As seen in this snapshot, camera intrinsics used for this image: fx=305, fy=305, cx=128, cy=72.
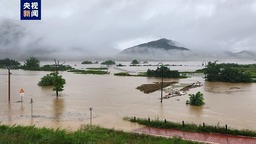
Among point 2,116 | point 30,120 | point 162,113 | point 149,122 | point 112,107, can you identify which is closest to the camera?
point 149,122

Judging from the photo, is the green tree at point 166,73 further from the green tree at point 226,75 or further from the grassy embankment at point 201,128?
the grassy embankment at point 201,128

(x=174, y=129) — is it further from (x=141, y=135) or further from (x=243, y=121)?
(x=243, y=121)

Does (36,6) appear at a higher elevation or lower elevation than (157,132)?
higher

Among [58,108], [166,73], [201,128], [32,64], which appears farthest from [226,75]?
[32,64]

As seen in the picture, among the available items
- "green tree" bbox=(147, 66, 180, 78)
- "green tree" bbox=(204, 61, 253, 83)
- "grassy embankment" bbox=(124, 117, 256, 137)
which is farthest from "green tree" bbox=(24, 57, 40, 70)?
"grassy embankment" bbox=(124, 117, 256, 137)

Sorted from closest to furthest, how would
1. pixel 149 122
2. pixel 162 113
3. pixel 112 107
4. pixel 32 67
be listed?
pixel 149 122
pixel 162 113
pixel 112 107
pixel 32 67

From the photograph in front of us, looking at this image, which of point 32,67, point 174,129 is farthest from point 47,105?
point 32,67

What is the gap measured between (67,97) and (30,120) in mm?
9871

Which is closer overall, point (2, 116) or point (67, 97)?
point (2, 116)

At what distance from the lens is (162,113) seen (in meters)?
20.0

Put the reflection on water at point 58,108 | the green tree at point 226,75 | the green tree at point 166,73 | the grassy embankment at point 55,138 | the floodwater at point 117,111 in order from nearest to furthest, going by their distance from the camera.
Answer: the grassy embankment at point 55,138, the floodwater at point 117,111, the reflection on water at point 58,108, the green tree at point 226,75, the green tree at point 166,73

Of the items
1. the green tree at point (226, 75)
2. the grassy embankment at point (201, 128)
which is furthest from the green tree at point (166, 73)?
the grassy embankment at point (201, 128)

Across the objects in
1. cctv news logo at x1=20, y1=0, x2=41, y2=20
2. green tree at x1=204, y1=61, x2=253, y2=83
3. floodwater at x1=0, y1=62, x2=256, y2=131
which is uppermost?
cctv news logo at x1=20, y1=0, x2=41, y2=20

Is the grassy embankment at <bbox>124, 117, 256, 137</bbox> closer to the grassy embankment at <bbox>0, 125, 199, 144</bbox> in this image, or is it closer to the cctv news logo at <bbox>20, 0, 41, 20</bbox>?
the grassy embankment at <bbox>0, 125, 199, 144</bbox>
